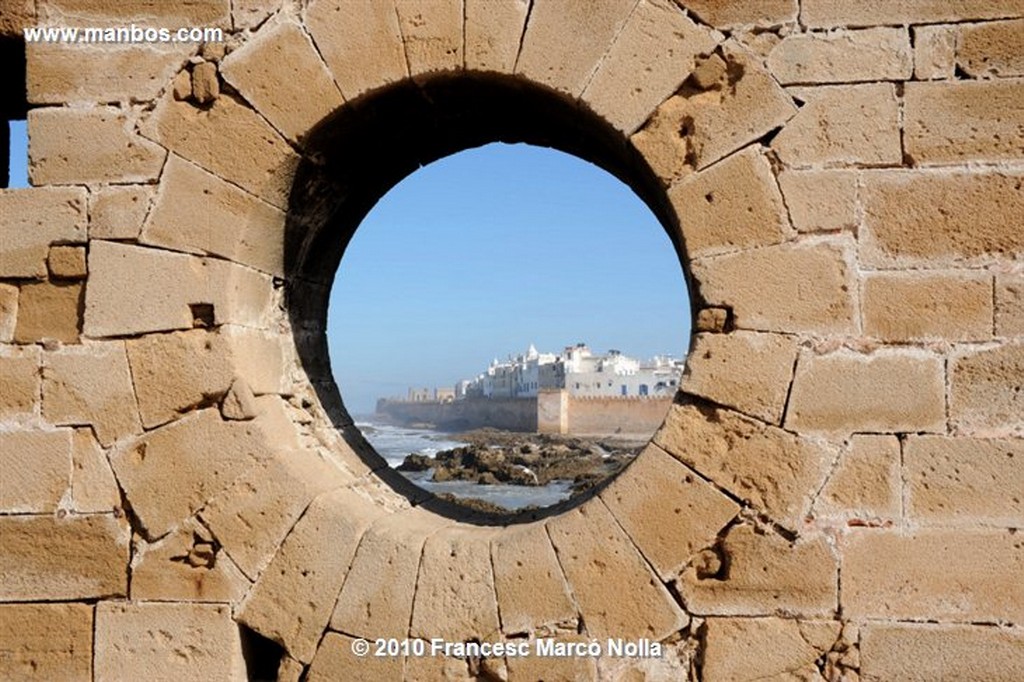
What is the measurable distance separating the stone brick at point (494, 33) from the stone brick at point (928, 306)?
1640 millimetres

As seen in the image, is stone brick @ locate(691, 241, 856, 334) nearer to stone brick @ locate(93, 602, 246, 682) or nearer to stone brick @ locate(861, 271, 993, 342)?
stone brick @ locate(861, 271, 993, 342)

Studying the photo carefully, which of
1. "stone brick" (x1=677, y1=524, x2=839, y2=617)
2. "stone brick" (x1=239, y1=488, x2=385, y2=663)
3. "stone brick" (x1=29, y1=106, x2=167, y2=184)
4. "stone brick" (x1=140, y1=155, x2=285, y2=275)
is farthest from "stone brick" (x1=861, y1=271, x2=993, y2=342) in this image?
"stone brick" (x1=29, y1=106, x2=167, y2=184)

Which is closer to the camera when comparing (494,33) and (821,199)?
(821,199)

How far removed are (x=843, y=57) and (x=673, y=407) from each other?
1483 mm

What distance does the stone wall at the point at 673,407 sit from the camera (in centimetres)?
323

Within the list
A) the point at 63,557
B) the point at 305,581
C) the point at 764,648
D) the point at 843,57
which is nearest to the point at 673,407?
the point at 764,648

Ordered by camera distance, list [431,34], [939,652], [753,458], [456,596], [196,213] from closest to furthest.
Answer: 1. [939,652]
2. [753,458]
3. [456,596]
4. [431,34]
5. [196,213]

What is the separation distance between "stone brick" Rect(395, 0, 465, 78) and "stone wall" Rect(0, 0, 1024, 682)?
1 cm

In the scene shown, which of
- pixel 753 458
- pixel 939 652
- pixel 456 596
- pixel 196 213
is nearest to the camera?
pixel 939 652

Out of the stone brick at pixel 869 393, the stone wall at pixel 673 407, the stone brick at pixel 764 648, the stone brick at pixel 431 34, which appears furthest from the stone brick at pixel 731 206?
the stone brick at pixel 764 648

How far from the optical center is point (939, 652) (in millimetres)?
3186

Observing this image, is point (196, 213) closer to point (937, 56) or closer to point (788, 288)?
point (788, 288)

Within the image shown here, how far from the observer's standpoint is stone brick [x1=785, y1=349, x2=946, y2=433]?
324 cm

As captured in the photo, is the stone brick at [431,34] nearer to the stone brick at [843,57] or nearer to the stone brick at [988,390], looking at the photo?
the stone brick at [843,57]
